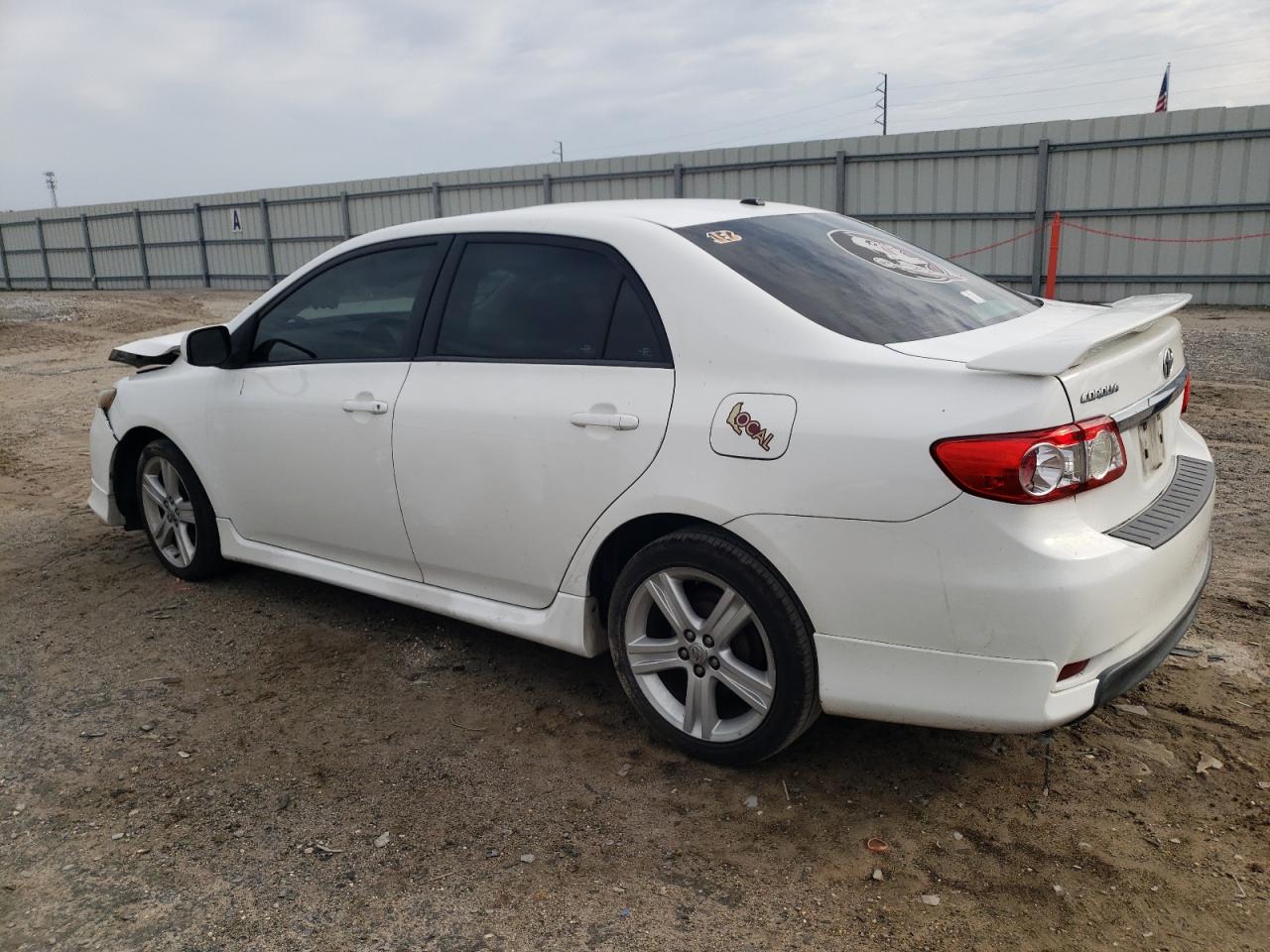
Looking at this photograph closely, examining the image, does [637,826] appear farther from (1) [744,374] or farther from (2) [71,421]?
(2) [71,421]

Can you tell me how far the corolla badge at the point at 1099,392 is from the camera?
98.8 inches

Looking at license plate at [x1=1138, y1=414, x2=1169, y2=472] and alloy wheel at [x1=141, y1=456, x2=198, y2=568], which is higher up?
license plate at [x1=1138, y1=414, x2=1169, y2=472]

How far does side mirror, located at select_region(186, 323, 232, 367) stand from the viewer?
421 centimetres

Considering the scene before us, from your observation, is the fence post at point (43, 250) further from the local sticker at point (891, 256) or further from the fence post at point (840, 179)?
the local sticker at point (891, 256)

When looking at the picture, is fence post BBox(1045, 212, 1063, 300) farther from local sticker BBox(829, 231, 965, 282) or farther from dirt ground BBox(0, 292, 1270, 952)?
local sticker BBox(829, 231, 965, 282)

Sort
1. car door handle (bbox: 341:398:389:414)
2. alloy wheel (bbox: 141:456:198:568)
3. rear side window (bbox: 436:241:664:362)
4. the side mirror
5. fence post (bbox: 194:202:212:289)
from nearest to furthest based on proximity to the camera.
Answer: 1. rear side window (bbox: 436:241:664:362)
2. car door handle (bbox: 341:398:389:414)
3. the side mirror
4. alloy wheel (bbox: 141:456:198:568)
5. fence post (bbox: 194:202:212:289)

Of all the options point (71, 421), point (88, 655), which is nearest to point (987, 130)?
point (71, 421)

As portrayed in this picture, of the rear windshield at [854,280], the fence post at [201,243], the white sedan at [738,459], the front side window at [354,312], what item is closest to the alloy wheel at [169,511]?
the white sedan at [738,459]

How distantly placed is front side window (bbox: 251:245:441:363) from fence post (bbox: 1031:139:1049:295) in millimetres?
14295

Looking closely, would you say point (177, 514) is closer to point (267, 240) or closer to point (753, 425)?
point (753, 425)

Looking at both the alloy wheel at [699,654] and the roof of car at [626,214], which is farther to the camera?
the roof of car at [626,214]

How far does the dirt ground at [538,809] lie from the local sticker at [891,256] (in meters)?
1.49

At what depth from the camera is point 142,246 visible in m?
30.2

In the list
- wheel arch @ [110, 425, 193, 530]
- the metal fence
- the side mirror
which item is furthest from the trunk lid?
the metal fence
